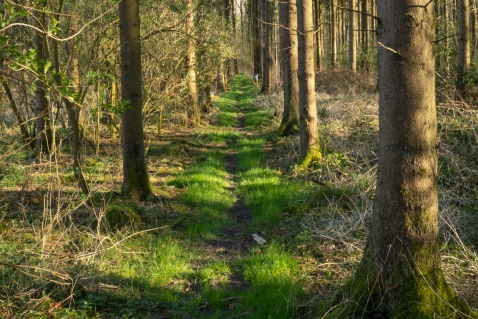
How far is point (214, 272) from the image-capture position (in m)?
5.47

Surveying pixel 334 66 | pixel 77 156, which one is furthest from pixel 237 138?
pixel 334 66

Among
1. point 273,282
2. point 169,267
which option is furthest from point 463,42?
point 169,267

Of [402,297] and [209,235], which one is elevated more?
[402,297]

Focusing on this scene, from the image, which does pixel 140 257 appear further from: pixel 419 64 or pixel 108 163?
pixel 108 163

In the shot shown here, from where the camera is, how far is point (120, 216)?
667cm

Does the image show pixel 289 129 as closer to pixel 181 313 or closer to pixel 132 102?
pixel 132 102

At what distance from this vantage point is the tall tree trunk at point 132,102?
781 cm

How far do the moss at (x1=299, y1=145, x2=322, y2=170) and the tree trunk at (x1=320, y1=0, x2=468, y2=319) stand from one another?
20.4 ft

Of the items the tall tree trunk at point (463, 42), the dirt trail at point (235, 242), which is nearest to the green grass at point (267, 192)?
the dirt trail at point (235, 242)

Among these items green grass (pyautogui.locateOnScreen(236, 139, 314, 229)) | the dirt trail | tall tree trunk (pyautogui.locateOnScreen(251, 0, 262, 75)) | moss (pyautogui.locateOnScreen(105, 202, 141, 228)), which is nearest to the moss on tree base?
the dirt trail

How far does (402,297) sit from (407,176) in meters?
0.87

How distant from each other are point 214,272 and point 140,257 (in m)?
0.91

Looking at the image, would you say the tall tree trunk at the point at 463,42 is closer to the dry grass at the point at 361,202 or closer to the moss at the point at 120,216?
the dry grass at the point at 361,202

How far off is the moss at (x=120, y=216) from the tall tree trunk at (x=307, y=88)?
4.19 meters
